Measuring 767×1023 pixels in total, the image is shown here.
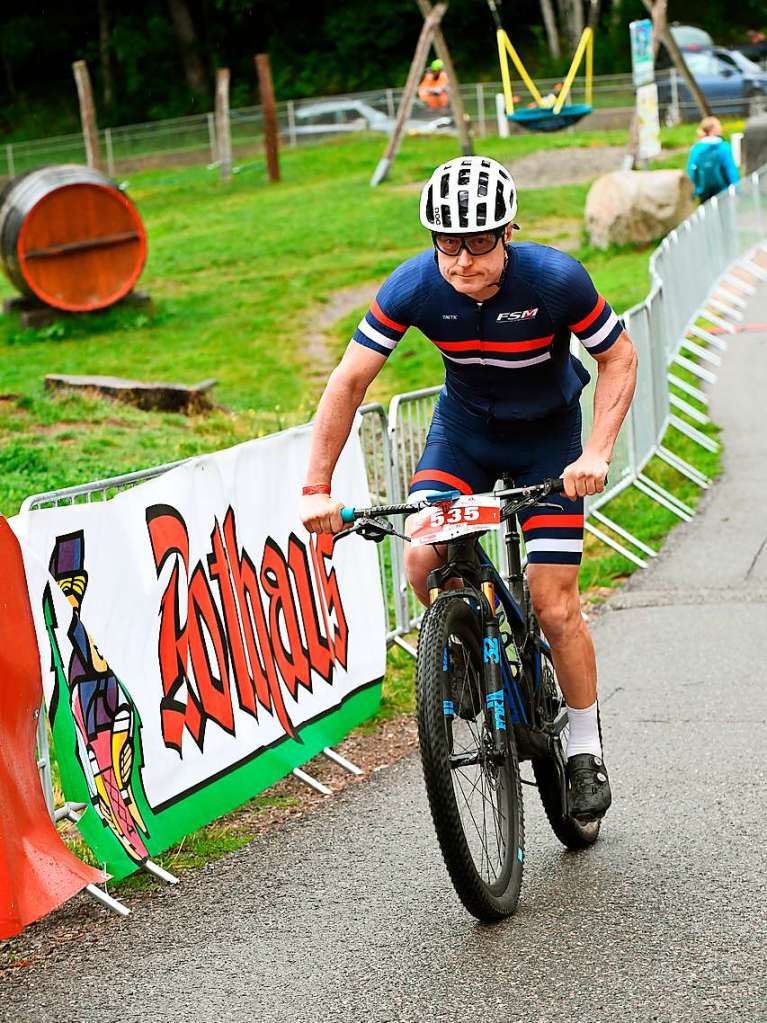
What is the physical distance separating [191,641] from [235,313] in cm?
1713

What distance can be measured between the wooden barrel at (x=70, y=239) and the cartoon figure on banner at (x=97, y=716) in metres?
16.9

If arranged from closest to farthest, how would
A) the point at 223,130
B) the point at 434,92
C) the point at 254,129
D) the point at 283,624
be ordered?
the point at 283,624 → the point at 223,130 → the point at 434,92 → the point at 254,129

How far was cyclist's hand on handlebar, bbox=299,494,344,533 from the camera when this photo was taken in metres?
5.12

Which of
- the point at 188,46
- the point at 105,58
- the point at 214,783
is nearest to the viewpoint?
the point at 214,783

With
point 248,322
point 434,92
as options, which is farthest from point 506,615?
point 434,92

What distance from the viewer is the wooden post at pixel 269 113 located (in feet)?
113

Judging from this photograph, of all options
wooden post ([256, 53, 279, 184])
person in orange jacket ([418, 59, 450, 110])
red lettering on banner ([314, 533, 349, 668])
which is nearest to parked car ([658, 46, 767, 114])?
person in orange jacket ([418, 59, 450, 110])

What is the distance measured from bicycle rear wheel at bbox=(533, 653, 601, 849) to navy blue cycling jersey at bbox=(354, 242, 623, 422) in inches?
36.6

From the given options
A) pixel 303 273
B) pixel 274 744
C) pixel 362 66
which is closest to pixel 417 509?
pixel 274 744

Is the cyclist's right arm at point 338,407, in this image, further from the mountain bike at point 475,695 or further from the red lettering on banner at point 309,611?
the red lettering on banner at point 309,611

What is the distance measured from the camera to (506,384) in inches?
214

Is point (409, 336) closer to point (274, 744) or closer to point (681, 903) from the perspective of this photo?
point (274, 744)

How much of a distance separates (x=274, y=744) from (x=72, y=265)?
16.7 metres

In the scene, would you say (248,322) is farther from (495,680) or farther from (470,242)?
(495,680)
